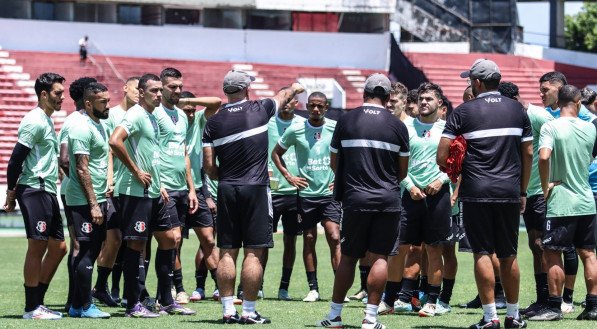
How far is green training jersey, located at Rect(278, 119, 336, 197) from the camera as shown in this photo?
1562 centimetres

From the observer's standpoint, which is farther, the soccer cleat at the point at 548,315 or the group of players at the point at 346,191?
the soccer cleat at the point at 548,315

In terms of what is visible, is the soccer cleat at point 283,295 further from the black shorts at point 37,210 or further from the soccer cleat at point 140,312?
the black shorts at point 37,210

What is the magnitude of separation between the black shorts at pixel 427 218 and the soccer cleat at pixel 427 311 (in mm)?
714

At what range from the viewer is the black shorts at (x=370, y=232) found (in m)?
11.6

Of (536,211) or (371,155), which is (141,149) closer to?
(371,155)

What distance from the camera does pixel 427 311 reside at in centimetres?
1316

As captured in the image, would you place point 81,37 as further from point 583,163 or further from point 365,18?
point 583,163

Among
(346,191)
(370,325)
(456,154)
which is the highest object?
(456,154)

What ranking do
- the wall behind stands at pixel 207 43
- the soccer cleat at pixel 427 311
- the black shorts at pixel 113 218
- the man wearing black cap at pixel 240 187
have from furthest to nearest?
the wall behind stands at pixel 207 43, the black shorts at pixel 113 218, the soccer cleat at pixel 427 311, the man wearing black cap at pixel 240 187

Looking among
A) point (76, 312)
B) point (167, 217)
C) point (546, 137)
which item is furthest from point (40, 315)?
point (546, 137)

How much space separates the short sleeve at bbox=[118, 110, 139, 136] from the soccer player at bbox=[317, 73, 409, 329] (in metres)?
2.14

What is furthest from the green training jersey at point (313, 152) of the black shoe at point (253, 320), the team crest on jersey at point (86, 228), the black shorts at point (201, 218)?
the black shoe at point (253, 320)

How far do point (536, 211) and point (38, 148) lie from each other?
5.31 m

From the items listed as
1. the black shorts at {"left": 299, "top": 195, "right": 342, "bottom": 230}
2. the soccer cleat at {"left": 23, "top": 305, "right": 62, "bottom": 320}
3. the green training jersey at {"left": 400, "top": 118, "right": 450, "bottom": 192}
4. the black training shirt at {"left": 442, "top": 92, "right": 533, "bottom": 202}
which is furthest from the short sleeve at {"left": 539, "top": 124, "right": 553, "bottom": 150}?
the soccer cleat at {"left": 23, "top": 305, "right": 62, "bottom": 320}
